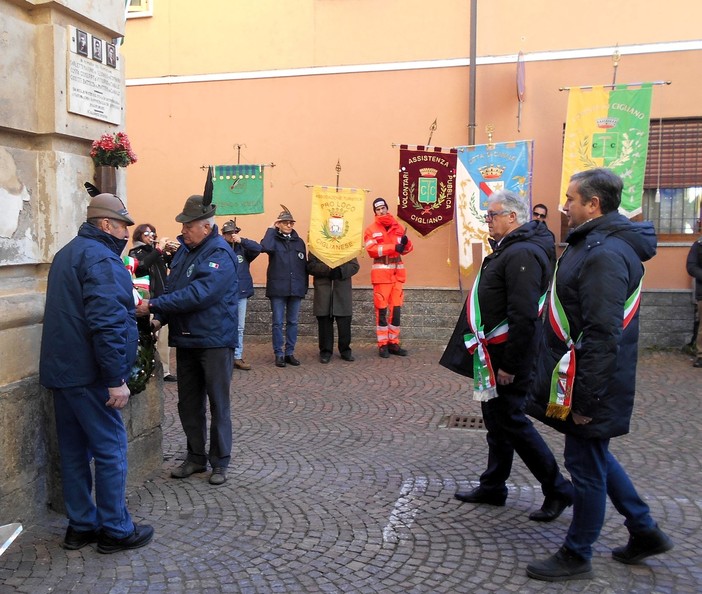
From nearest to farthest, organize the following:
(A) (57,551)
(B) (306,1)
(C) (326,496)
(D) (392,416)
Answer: (A) (57,551)
(C) (326,496)
(D) (392,416)
(B) (306,1)

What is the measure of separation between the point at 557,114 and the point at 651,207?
195cm

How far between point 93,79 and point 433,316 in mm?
6796

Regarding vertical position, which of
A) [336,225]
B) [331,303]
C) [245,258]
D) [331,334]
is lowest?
[331,334]

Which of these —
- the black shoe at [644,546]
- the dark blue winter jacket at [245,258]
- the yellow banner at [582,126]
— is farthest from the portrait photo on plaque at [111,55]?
the yellow banner at [582,126]

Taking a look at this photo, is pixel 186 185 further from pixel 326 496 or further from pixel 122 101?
pixel 326 496

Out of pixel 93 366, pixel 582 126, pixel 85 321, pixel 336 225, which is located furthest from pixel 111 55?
pixel 582 126

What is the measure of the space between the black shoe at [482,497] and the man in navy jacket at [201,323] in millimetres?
1684

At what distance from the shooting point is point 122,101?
498cm

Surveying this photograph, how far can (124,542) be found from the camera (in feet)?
12.3

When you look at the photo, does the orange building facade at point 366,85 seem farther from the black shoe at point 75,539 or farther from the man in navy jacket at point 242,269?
the black shoe at point 75,539

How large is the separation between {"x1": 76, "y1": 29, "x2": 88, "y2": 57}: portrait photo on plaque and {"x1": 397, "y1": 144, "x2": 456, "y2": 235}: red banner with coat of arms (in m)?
5.76

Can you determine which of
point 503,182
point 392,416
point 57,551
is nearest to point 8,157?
point 57,551

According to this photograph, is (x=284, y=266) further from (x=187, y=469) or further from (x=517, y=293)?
(x=517, y=293)

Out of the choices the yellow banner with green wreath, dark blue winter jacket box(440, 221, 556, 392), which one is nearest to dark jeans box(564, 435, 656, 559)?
dark blue winter jacket box(440, 221, 556, 392)
